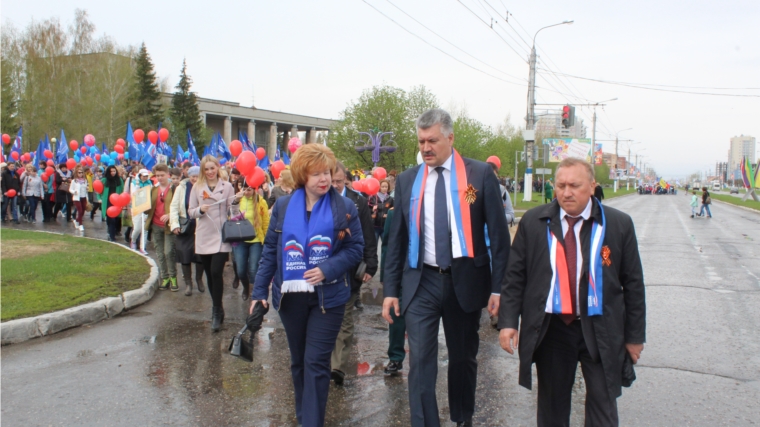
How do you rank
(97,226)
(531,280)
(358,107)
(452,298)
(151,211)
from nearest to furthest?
(531,280) → (452,298) → (151,211) → (97,226) → (358,107)

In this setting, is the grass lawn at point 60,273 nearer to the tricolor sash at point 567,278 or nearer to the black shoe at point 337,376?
the black shoe at point 337,376

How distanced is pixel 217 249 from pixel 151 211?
3.31 m

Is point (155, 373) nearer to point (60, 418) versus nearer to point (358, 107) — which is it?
point (60, 418)

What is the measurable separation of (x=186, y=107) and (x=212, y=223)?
5944 cm

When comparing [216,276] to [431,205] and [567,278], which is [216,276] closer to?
[431,205]

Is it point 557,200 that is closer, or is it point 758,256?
point 557,200

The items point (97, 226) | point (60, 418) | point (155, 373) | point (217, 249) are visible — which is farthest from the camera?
point (97, 226)

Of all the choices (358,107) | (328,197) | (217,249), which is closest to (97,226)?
(217,249)

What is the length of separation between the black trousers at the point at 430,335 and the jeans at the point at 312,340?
0.51m

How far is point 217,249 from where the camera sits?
6527 millimetres

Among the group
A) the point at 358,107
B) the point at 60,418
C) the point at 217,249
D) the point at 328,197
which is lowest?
the point at 60,418

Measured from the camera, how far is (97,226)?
682 inches

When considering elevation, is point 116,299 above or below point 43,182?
below

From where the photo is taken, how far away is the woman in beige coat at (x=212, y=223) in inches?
256
